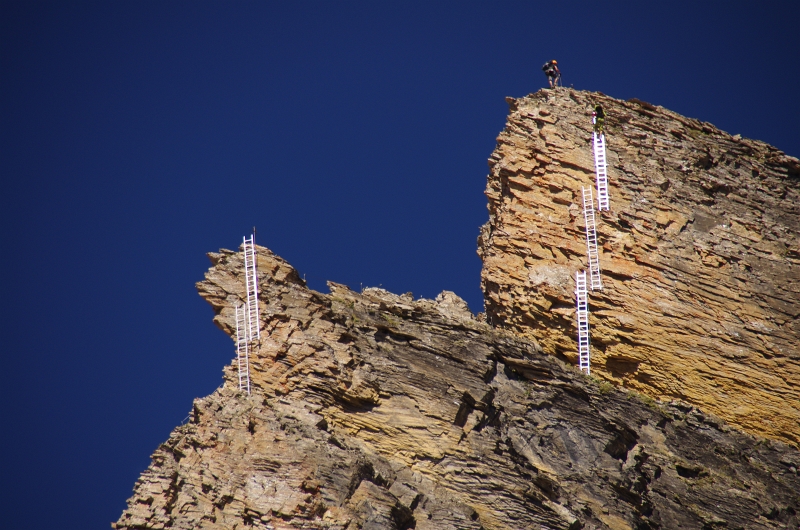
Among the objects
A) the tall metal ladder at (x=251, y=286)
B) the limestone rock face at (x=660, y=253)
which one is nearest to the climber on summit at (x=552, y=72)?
the limestone rock face at (x=660, y=253)

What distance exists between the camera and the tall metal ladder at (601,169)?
5244 cm

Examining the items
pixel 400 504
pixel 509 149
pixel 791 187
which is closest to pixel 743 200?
pixel 791 187

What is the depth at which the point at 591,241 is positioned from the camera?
52.0 meters

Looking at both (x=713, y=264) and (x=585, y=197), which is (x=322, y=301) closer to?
(x=585, y=197)

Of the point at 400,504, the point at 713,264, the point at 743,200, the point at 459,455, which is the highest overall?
the point at 743,200

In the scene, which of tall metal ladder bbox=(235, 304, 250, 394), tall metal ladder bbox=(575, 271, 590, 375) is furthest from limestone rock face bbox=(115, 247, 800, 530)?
tall metal ladder bbox=(575, 271, 590, 375)

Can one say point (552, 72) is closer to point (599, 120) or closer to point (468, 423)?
point (599, 120)

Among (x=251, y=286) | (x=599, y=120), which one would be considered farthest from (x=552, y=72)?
(x=251, y=286)

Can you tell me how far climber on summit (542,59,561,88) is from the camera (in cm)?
5591

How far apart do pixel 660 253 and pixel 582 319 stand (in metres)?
4.14

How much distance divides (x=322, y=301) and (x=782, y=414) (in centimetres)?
1843

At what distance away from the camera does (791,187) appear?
53656mm

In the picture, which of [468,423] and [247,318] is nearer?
[468,423]

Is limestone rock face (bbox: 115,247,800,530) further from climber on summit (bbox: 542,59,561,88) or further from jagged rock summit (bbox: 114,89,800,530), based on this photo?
climber on summit (bbox: 542,59,561,88)
